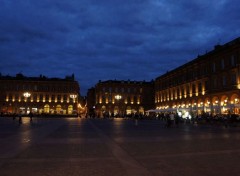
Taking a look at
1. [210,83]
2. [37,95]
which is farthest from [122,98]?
[210,83]

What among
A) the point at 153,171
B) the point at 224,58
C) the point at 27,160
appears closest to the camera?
the point at 153,171

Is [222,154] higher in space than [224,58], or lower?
lower

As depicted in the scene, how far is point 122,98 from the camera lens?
116 metres

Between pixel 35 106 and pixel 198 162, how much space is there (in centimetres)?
11088

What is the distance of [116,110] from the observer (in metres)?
116

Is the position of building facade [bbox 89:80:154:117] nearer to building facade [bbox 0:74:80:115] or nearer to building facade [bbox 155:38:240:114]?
building facade [bbox 0:74:80:115]

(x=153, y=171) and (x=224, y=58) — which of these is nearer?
(x=153, y=171)

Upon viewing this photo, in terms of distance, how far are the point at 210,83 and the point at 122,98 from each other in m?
56.7

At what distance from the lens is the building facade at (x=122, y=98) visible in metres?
116

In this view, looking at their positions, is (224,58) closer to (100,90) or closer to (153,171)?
(153,171)

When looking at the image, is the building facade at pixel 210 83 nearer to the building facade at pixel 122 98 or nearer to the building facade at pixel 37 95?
the building facade at pixel 122 98

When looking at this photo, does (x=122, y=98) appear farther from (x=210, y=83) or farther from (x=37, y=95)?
(x=210, y=83)

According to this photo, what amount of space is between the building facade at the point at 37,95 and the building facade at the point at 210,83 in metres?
43.9

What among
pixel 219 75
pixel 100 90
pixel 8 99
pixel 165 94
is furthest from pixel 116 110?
pixel 219 75
